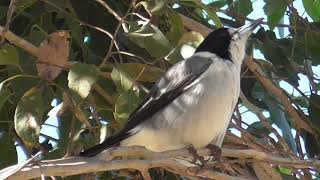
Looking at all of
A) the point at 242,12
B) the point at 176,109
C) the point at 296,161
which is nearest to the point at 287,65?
the point at 242,12

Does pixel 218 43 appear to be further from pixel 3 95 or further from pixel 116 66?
pixel 3 95

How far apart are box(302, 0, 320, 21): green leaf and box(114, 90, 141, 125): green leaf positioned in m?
0.94

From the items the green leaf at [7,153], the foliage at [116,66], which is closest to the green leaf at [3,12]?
the foliage at [116,66]

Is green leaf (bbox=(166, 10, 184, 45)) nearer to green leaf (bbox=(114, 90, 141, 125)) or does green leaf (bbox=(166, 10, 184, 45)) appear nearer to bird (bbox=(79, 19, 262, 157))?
bird (bbox=(79, 19, 262, 157))

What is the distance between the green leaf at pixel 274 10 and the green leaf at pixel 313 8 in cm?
9

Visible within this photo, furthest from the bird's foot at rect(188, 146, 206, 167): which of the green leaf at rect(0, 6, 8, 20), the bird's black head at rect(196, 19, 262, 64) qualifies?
the green leaf at rect(0, 6, 8, 20)

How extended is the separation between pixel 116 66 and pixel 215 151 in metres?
0.38

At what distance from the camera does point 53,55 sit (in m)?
2.49

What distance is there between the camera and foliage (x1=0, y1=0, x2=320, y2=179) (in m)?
2.45

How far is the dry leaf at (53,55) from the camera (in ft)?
8.13

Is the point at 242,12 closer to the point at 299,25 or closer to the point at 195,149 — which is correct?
the point at 299,25

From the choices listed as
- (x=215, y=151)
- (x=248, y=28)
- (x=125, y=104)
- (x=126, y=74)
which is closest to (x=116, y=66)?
(x=126, y=74)

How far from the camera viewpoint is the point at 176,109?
2.69 metres

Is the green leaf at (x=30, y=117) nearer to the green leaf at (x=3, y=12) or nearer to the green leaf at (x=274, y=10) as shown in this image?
the green leaf at (x=3, y=12)
